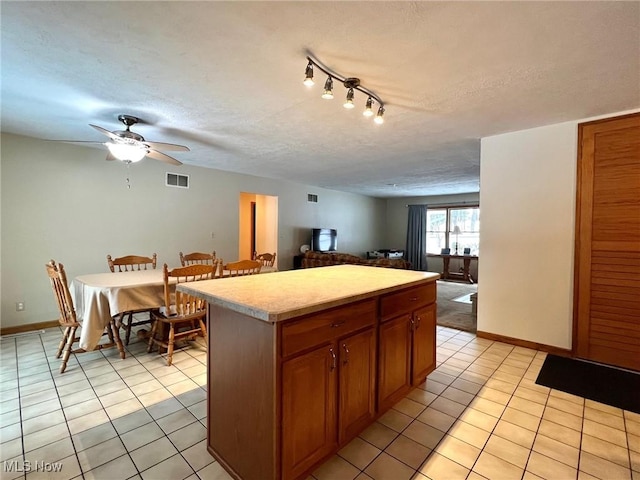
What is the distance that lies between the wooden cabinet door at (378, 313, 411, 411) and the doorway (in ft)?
15.6

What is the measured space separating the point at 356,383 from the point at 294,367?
21.5 inches

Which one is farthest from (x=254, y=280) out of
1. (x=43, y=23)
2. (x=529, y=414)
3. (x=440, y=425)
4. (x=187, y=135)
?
Answer: (x=187, y=135)

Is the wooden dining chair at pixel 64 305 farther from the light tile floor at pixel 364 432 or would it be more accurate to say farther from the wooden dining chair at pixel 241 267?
the wooden dining chair at pixel 241 267

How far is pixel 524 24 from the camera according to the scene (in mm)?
1586

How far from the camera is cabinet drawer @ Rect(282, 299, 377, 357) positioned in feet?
4.27

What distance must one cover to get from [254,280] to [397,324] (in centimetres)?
102

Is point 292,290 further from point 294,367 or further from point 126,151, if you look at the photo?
point 126,151

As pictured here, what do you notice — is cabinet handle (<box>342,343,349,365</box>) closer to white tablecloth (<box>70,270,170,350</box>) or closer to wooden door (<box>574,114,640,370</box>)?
white tablecloth (<box>70,270,170,350</box>)

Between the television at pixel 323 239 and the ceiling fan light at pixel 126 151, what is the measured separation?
467 cm

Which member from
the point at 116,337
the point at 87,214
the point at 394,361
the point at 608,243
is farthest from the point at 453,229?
the point at 87,214

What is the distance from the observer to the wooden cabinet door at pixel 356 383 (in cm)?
158

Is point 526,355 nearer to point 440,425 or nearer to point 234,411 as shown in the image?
point 440,425

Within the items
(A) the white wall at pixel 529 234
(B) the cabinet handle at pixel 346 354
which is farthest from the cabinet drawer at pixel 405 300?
(A) the white wall at pixel 529 234

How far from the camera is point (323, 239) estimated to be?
7.30 m
